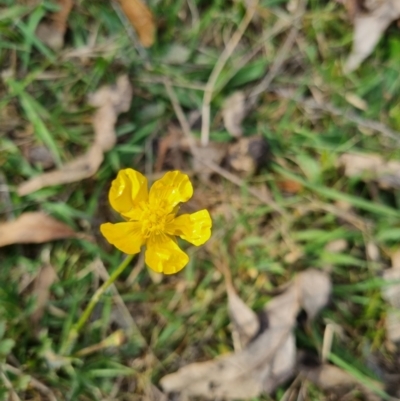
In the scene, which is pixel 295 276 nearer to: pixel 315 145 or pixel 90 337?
pixel 315 145

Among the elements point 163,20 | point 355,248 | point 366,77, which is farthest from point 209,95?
point 355,248

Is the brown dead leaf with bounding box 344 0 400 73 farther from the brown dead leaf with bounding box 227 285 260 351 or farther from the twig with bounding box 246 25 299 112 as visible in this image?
the brown dead leaf with bounding box 227 285 260 351

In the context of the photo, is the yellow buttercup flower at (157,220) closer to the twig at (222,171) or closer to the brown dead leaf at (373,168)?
the twig at (222,171)

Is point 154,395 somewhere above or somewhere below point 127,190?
below

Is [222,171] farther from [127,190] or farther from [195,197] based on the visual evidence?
[127,190]

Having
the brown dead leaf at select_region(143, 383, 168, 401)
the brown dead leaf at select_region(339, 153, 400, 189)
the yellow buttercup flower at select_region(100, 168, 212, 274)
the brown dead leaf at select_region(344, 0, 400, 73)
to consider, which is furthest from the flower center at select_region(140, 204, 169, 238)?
the brown dead leaf at select_region(344, 0, 400, 73)

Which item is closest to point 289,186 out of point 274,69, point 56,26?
point 274,69
